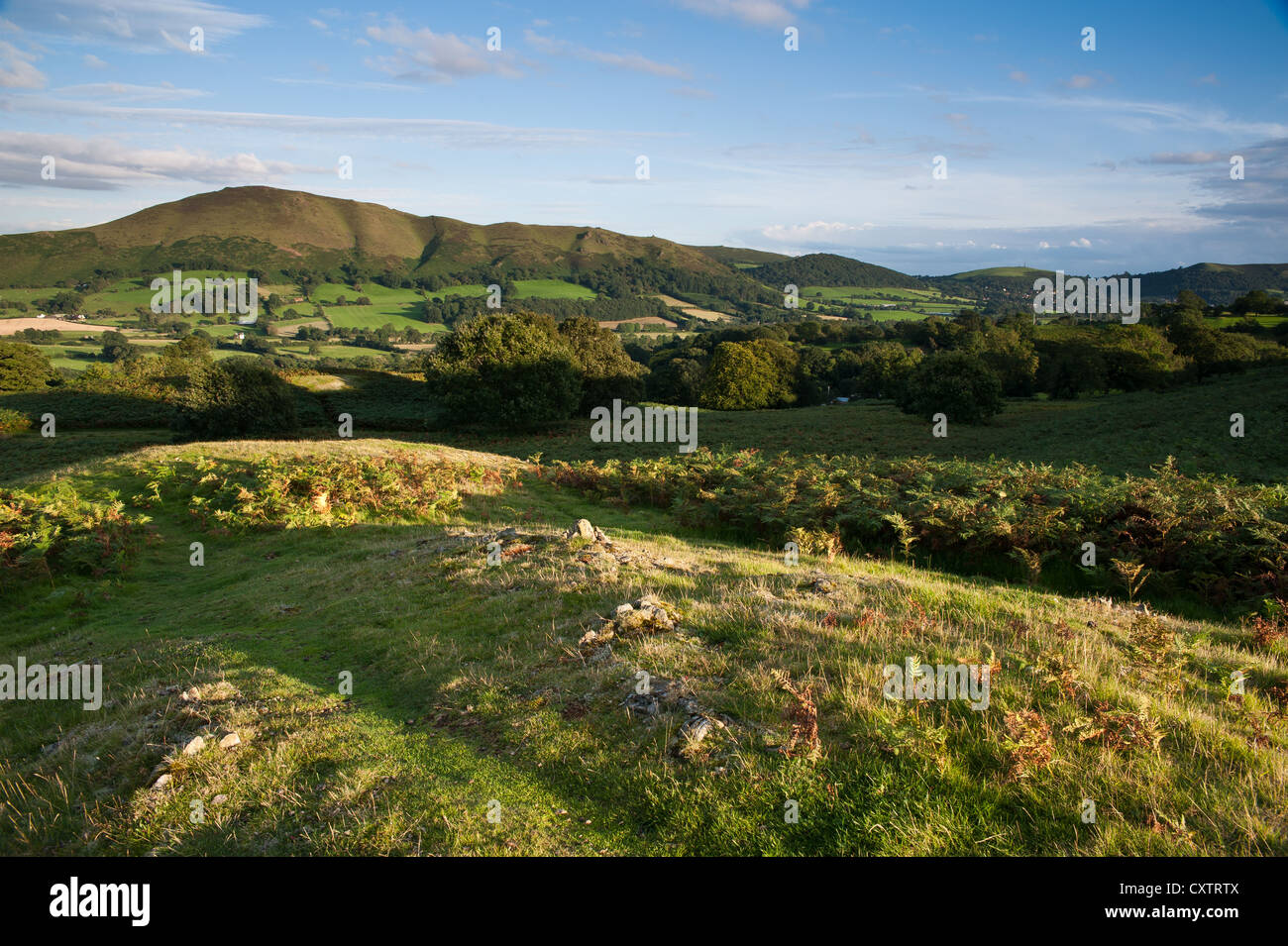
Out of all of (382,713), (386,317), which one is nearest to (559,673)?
(382,713)

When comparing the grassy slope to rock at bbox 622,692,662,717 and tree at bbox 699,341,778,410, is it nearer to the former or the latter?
rock at bbox 622,692,662,717

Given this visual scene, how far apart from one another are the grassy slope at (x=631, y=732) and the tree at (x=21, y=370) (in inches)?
3710

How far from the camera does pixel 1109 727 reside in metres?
5.13

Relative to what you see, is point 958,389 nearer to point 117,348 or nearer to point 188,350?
point 188,350

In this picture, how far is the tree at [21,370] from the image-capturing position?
252 feet

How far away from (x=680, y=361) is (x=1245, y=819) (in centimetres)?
9212

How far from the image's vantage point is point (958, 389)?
195ft

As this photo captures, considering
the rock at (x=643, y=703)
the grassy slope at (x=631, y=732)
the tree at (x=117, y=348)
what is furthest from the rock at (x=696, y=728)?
the tree at (x=117, y=348)

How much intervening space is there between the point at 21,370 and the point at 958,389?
10819 cm

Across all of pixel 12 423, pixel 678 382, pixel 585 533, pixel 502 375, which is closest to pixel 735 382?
pixel 678 382

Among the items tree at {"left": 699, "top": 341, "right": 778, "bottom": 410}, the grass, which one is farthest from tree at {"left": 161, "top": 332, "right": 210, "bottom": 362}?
tree at {"left": 699, "top": 341, "right": 778, "bottom": 410}

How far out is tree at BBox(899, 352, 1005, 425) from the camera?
5953 cm

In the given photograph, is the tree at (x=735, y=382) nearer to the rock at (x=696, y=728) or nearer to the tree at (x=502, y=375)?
the tree at (x=502, y=375)
